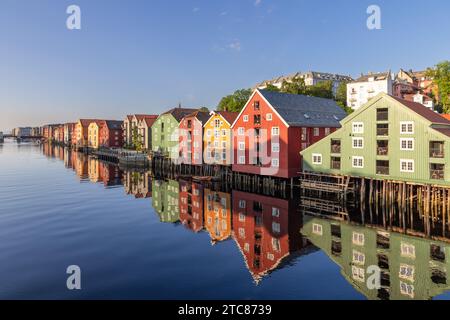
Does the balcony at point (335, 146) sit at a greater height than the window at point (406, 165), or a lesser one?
greater

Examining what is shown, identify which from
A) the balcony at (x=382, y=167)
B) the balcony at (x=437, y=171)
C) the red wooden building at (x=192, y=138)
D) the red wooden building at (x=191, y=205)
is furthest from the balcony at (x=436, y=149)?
the red wooden building at (x=192, y=138)

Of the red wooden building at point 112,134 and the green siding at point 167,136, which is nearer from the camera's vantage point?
the green siding at point 167,136

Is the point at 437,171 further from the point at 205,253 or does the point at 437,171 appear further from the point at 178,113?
the point at 178,113

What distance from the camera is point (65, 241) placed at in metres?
26.0

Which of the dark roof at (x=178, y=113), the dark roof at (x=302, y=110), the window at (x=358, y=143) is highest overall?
the dark roof at (x=178, y=113)

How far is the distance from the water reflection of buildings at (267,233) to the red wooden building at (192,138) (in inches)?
1061

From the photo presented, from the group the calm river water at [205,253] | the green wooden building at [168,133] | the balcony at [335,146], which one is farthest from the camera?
the green wooden building at [168,133]

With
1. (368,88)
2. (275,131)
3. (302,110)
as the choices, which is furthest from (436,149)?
(368,88)

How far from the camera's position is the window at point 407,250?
22.2m

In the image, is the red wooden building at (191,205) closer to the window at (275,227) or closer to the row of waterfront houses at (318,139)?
the window at (275,227)
